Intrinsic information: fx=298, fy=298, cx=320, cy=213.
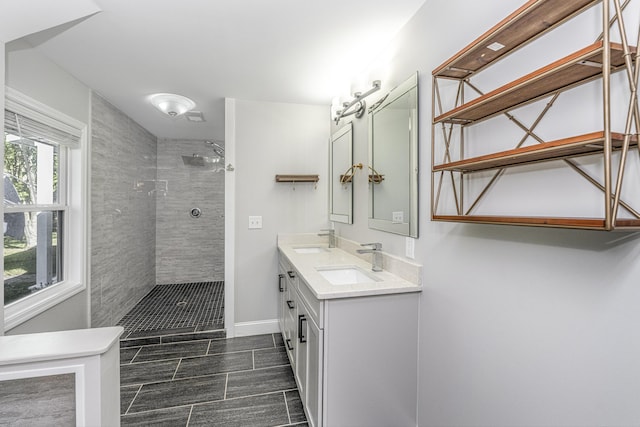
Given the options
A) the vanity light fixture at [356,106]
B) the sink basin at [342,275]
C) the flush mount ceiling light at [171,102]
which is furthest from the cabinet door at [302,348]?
the flush mount ceiling light at [171,102]

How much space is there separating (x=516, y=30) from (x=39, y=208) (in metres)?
3.05

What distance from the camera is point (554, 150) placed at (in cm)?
76

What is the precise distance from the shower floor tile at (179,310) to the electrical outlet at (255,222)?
1.14m

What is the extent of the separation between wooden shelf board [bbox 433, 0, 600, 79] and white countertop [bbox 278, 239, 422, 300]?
105cm

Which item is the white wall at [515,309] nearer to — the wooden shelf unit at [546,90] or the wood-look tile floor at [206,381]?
the wooden shelf unit at [546,90]

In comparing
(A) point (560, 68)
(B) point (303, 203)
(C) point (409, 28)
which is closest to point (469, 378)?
(A) point (560, 68)

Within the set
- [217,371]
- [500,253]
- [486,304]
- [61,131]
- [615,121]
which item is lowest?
[217,371]

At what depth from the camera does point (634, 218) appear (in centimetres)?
77

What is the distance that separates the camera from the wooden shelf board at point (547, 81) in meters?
0.71

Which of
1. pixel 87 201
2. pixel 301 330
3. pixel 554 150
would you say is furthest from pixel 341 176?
pixel 87 201

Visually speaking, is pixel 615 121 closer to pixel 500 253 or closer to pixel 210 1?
pixel 500 253

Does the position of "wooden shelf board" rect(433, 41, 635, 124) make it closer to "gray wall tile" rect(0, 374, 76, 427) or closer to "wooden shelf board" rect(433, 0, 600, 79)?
"wooden shelf board" rect(433, 0, 600, 79)

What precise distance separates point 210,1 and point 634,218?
194 cm

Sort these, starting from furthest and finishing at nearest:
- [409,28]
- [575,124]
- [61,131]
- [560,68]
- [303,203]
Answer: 1. [303,203]
2. [61,131]
3. [409,28]
4. [575,124]
5. [560,68]
